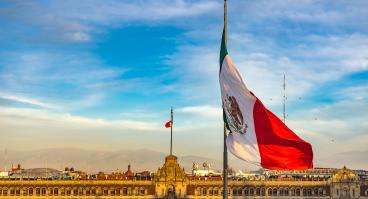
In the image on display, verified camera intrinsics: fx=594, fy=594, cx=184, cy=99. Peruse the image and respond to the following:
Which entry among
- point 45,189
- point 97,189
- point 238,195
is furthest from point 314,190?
point 45,189

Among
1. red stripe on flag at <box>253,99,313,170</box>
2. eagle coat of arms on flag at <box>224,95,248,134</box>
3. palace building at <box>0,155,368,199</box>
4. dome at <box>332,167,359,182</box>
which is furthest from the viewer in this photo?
dome at <box>332,167,359,182</box>

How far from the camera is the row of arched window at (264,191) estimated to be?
123312 mm

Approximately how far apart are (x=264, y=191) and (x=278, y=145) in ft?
332

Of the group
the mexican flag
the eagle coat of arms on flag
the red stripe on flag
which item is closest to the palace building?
the eagle coat of arms on flag

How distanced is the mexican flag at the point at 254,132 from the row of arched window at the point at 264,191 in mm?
98280

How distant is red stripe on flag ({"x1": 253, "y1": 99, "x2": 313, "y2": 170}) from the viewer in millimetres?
24875

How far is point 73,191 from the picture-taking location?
404 feet

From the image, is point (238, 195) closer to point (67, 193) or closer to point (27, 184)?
point (67, 193)

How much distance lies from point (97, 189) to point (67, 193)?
6.18 meters

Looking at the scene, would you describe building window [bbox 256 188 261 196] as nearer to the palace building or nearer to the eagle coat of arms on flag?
the palace building

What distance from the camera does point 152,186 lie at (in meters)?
122

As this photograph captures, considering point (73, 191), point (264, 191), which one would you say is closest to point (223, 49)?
point (264, 191)

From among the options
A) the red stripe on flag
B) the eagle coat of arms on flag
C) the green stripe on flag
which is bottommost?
the red stripe on flag

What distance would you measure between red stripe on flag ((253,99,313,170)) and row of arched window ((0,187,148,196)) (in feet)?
326
